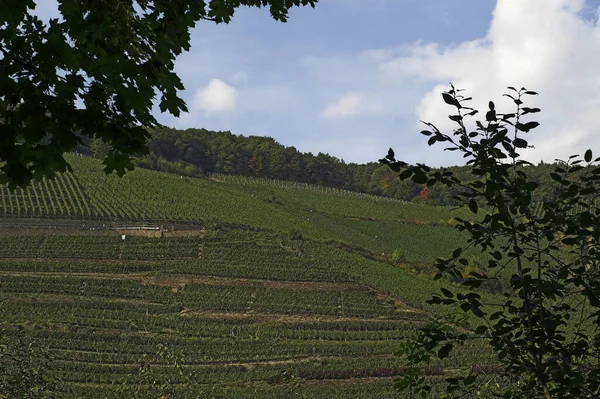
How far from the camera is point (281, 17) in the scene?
502 centimetres

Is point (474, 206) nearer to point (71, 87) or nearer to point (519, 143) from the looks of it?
point (519, 143)

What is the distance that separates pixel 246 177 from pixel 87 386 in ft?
250

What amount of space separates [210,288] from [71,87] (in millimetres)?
47211

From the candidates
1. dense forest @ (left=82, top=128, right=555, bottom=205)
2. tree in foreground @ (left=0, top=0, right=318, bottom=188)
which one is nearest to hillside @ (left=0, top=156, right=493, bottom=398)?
tree in foreground @ (left=0, top=0, right=318, bottom=188)

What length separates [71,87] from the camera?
273 centimetres

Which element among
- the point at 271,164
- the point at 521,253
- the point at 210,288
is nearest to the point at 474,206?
the point at 521,253

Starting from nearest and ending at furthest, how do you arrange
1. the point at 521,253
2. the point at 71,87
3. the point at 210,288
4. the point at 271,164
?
the point at 71,87 < the point at 521,253 < the point at 210,288 < the point at 271,164

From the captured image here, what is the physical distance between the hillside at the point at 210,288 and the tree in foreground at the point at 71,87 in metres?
23.1

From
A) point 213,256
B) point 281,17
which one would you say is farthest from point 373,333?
point 281,17

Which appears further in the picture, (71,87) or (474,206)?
(474,206)

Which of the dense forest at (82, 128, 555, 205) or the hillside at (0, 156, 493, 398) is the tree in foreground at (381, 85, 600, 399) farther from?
the dense forest at (82, 128, 555, 205)

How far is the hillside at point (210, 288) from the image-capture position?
36781mm

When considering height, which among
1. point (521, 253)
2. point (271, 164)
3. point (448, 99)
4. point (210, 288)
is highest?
point (271, 164)

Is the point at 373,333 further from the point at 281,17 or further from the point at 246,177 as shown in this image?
the point at 246,177
